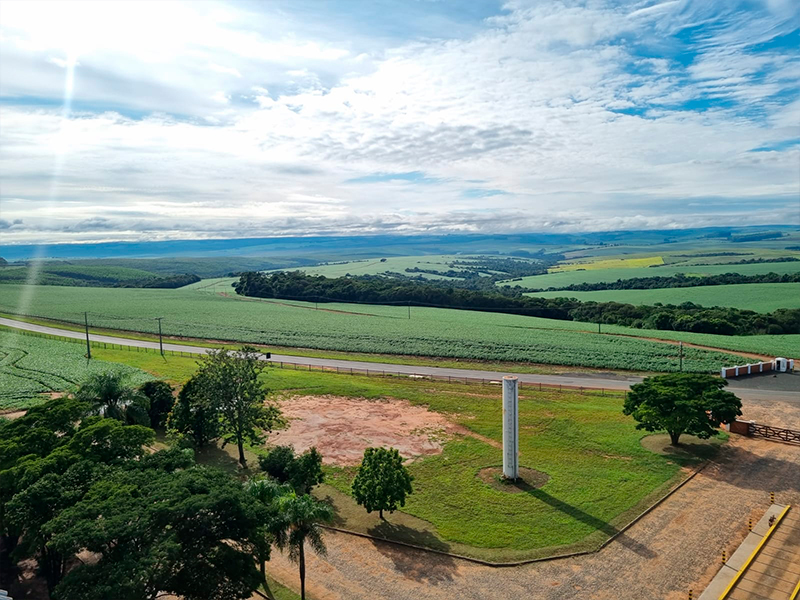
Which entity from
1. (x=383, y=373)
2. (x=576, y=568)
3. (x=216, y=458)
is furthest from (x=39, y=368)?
(x=576, y=568)

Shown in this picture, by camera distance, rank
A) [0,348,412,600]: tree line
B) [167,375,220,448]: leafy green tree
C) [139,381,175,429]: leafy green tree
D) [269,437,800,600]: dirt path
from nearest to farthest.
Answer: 1. [0,348,412,600]: tree line
2. [269,437,800,600]: dirt path
3. [167,375,220,448]: leafy green tree
4. [139,381,175,429]: leafy green tree

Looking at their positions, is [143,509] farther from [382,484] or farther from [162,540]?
[382,484]

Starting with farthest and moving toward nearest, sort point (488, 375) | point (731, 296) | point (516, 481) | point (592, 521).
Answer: point (731, 296) → point (488, 375) → point (516, 481) → point (592, 521)

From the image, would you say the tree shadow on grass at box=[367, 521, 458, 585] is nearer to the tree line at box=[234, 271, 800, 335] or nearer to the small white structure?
the small white structure

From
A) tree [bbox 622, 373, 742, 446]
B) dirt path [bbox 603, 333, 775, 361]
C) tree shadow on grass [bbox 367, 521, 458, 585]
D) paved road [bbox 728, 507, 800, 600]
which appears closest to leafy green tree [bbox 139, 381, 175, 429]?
tree shadow on grass [bbox 367, 521, 458, 585]

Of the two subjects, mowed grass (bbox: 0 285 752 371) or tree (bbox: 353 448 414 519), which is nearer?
tree (bbox: 353 448 414 519)

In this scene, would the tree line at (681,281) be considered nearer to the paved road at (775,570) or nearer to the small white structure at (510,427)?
the small white structure at (510,427)

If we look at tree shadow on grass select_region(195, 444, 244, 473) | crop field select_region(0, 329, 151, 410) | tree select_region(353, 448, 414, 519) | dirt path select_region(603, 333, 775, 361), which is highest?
tree select_region(353, 448, 414, 519)
